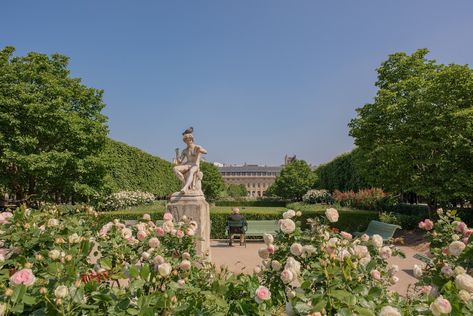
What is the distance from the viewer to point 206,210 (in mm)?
8164

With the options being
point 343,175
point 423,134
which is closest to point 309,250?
point 423,134

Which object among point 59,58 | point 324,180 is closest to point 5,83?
point 59,58

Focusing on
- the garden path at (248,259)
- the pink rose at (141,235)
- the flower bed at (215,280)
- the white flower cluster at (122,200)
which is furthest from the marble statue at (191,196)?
the white flower cluster at (122,200)

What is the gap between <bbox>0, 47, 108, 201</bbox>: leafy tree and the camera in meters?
14.8

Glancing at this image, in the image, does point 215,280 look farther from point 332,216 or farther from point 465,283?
point 465,283

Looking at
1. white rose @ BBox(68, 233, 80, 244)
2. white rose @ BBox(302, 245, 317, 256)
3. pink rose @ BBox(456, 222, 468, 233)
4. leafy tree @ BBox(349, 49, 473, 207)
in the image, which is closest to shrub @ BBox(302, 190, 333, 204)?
leafy tree @ BBox(349, 49, 473, 207)

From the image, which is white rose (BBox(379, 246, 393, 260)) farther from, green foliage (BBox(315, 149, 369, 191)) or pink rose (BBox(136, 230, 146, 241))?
green foliage (BBox(315, 149, 369, 191))

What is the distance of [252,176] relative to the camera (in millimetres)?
130625

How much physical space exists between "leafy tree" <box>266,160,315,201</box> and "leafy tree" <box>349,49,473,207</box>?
128 feet

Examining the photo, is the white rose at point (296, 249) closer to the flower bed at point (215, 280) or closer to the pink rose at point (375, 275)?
the flower bed at point (215, 280)

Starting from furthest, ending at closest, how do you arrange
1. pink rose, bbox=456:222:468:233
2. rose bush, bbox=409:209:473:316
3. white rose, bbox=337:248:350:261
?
pink rose, bbox=456:222:468:233, white rose, bbox=337:248:350:261, rose bush, bbox=409:209:473:316

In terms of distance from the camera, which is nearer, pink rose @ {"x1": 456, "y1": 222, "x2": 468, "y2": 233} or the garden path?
pink rose @ {"x1": 456, "y1": 222, "x2": 468, "y2": 233}

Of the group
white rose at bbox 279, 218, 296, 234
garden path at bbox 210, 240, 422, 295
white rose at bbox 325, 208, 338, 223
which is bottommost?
garden path at bbox 210, 240, 422, 295

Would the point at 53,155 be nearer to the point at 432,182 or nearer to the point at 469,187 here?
the point at 432,182
